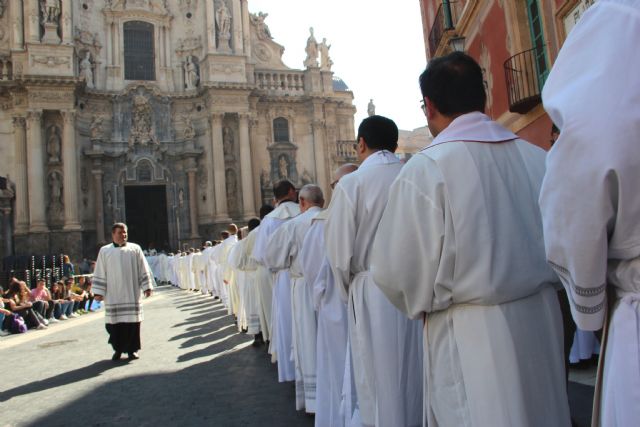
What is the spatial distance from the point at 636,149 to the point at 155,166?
27.8 metres

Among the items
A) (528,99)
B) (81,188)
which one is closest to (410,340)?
(528,99)

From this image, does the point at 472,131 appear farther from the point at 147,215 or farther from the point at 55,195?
the point at 147,215

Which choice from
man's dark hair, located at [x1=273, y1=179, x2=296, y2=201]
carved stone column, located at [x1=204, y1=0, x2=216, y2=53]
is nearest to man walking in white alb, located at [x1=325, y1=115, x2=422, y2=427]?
man's dark hair, located at [x1=273, y1=179, x2=296, y2=201]

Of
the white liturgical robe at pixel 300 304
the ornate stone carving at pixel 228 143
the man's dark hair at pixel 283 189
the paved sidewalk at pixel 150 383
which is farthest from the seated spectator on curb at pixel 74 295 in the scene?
the ornate stone carving at pixel 228 143

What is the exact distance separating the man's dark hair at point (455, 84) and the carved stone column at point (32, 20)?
88.5 feet

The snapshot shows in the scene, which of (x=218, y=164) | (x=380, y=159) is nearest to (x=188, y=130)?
(x=218, y=164)

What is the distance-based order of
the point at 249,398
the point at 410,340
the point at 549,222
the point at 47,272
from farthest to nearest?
the point at 47,272 < the point at 249,398 < the point at 410,340 < the point at 549,222

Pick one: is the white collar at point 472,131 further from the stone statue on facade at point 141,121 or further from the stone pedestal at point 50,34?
the stone pedestal at point 50,34

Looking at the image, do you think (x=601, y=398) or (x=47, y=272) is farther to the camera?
(x=47, y=272)

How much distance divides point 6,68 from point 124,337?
2184cm

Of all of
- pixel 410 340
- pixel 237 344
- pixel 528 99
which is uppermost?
pixel 528 99

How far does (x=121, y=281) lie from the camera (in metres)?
8.81

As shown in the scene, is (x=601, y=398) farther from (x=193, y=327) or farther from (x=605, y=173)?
(x=193, y=327)

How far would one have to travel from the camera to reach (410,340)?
11.3ft
